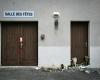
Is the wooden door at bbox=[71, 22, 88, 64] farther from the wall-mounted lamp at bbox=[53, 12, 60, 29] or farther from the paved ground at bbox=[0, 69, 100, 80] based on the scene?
the paved ground at bbox=[0, 69, 100, 80]

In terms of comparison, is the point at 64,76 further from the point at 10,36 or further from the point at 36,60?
the point at 10,36

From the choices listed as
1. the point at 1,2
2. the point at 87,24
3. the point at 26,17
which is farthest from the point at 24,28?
the point at 87,24

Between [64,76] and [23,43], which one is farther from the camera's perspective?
[23,43]

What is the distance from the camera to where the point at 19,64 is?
1698 cm

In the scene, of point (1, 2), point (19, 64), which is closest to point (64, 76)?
point (19, 64)

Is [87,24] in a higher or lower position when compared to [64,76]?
higher

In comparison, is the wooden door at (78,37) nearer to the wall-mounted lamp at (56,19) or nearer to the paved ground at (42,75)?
the wall-mounted lamp at (56,19)

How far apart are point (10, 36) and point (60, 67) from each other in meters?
3.16

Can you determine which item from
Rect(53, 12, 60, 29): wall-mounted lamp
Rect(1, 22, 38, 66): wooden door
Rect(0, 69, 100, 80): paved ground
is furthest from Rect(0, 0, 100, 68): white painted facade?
Rect(0, 69, 100, 80): paved ground

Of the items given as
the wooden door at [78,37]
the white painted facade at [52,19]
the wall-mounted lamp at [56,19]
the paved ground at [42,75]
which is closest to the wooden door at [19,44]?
the white painted facade at [52,19]

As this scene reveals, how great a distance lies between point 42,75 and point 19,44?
10.5 ft

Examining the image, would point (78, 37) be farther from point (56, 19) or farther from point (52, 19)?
point (52, 19)

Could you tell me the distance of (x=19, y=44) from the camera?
17.0 meters

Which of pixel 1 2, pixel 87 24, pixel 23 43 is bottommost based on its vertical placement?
pixel 23 43
